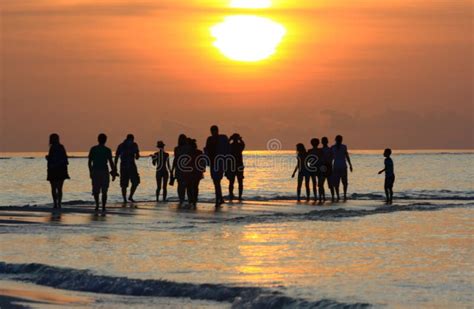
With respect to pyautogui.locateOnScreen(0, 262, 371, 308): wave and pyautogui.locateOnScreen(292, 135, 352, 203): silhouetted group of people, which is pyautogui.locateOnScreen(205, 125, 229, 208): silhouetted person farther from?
pyautogui.locateOnScreen(0, 262, 371, 308): wave

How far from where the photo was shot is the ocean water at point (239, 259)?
12.2 metres

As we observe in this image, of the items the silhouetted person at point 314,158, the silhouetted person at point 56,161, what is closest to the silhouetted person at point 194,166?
the silhouetted person at point 56,161

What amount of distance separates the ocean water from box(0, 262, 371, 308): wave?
0.06 ft

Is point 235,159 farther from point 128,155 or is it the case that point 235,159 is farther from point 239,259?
point 239,259

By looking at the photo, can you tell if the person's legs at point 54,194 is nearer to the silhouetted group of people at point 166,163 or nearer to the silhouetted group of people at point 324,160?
the silhouetted group of people at point 166,163

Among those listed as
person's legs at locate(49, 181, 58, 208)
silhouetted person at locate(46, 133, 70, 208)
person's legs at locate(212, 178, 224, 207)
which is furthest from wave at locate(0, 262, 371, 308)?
person's legs at locate(212, 178, 224, 207)

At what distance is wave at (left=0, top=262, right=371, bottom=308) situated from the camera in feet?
37.9

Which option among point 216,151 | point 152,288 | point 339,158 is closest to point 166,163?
point 216,151

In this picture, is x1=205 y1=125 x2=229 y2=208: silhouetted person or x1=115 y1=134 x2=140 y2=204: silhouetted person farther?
x1=115 y1=134 x2=140 y2=204: silhouetted person

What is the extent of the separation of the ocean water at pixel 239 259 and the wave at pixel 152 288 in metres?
0.02

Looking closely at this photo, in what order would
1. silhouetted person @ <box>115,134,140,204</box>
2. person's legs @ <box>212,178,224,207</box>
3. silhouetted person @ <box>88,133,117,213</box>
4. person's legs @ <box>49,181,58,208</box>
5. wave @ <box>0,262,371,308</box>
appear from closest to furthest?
wave @ <box>0,262,371,308</box> → silhouetted person @ <box>88,133,117,213</box> → person's legs @ <box>49,181,58,208</box> → person's legs @ <box>212,178,224,207</box> → silhouetted person @ <box>115,134,140,204</box>

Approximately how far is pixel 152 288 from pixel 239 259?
9.53 feet

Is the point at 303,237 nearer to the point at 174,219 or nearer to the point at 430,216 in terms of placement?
the point at 174,219

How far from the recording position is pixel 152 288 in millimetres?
12930
